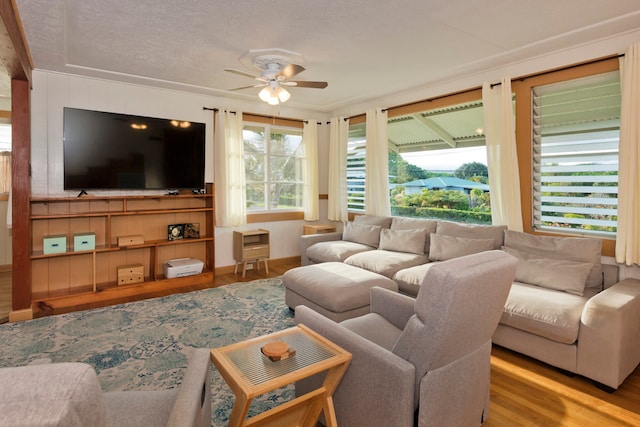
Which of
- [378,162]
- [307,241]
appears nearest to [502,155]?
[378,162]

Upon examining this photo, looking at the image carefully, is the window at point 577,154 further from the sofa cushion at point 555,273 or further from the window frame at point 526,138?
the sofa cushion at point 555,273

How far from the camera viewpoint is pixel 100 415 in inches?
26.2

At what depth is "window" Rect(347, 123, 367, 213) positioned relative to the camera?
5.99 metres

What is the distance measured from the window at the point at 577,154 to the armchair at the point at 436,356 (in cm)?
234

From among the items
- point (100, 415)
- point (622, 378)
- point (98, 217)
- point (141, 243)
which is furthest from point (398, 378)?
point (98, 217)

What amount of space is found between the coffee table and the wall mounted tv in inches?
139

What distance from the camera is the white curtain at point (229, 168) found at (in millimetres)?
5246

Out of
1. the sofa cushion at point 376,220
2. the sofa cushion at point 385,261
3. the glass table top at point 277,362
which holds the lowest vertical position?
the glass table top at point 277,362

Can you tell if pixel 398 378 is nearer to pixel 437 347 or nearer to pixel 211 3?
pixel 437 347

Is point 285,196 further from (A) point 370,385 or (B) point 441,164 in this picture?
(A) point 370,385

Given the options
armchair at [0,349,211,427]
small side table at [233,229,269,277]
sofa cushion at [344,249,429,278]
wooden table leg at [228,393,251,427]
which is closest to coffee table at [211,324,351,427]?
wooden table leg at [228,393,251,427]

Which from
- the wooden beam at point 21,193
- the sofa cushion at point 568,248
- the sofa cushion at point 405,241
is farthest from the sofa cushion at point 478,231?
the wooden beam at point 21,193

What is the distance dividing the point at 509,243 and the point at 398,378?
2608 millimetres

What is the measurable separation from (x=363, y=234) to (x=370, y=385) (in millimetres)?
3403
